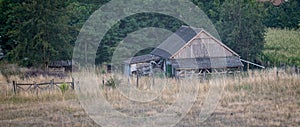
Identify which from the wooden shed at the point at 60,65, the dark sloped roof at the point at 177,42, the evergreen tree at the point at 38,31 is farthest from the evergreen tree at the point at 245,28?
the wooden shed at the point at 60,65

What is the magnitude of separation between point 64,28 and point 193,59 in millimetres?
10242

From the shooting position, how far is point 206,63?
3100 centimetres

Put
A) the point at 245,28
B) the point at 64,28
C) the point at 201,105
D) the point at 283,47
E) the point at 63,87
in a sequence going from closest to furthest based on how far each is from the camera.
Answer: the point at 201,105, the point at 63,87, the point at 64,28, the point at 245,28, the point at 283,47

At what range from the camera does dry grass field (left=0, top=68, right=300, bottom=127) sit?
15.2 m

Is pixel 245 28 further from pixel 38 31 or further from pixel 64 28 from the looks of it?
pixel 38 31

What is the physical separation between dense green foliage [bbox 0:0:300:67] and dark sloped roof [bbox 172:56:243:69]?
11.2 feet

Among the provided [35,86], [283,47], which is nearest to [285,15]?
[283,47]

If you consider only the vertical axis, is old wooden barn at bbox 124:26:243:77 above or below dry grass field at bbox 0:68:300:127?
above

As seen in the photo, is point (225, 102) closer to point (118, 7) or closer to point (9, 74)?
point (9, 74)

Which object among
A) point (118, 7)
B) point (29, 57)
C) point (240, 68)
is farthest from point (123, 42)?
point (240, 68)

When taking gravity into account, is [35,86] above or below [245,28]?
below

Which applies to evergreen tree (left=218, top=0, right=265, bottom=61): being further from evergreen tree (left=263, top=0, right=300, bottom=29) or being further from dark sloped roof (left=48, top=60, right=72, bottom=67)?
dark sloped roof (left=48, top=60, right=72, bottom=67)

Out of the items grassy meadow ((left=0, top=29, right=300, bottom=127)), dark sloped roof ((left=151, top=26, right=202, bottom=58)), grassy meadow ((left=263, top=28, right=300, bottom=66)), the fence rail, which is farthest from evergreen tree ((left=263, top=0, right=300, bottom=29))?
the fence rail

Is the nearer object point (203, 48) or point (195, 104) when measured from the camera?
point (195, 104)
